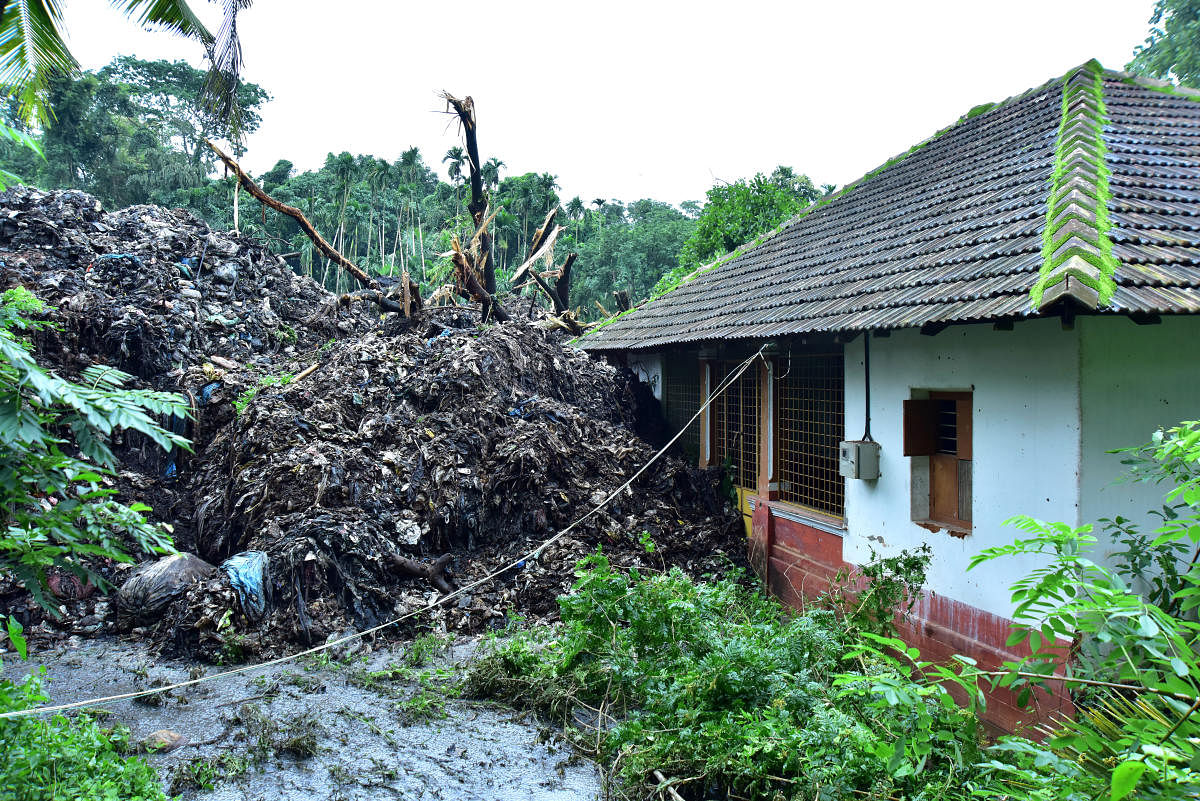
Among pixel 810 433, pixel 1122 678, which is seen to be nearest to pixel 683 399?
pixel 810 433

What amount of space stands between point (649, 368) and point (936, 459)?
622 centimetres

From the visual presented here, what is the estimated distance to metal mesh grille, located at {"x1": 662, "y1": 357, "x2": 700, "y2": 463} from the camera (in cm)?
1033

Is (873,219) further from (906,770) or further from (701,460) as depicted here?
(906,770)

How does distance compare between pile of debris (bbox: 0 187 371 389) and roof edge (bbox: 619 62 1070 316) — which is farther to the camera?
pile of debris (bbox: 0 187 371 389)

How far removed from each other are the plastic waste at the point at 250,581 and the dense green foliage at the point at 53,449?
12.0 ft

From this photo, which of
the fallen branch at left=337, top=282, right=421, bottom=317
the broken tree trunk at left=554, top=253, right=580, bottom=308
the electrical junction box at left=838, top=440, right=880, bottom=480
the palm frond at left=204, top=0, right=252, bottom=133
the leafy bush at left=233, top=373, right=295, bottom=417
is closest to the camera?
the electrical junction box at left=838, top=440, right=880, bottom=480

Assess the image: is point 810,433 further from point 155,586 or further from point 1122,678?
point 155,586

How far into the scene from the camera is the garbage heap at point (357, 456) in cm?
718

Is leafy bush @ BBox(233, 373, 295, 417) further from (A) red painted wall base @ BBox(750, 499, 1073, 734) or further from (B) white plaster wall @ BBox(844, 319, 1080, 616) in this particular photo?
(B) white plaster wall @ BBox(844, 319, 1080, 616)

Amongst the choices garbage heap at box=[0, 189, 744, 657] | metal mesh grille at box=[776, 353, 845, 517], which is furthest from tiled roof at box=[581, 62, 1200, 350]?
garbage heap at box=[0, 189, 744, 657]

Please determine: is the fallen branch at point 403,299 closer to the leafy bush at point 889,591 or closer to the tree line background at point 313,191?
the leafy bush at point 889,591

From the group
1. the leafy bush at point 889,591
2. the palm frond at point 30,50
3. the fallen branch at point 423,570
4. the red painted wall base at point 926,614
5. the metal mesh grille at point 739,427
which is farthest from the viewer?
the metal mesh grille at point 739,427

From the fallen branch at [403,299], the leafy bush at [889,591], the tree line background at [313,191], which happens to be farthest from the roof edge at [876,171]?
the tree line background at [313,191]

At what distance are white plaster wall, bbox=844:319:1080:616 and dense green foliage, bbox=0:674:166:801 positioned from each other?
5.44 meters
